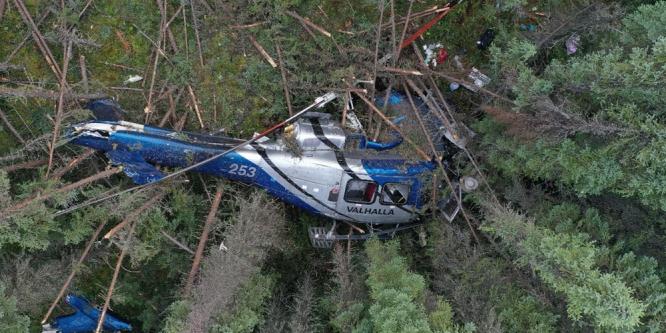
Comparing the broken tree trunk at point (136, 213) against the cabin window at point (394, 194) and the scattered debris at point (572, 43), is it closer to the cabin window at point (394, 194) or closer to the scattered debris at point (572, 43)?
the cabin window at point (394, 194)

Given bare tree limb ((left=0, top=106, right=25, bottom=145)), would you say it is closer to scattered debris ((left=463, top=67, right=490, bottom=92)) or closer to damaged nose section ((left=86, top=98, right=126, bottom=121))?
damaged nose section ((left=86, top=98, right=126, bottom=121))

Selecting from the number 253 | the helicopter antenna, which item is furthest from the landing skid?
the helicopter antenna

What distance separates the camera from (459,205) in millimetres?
6840

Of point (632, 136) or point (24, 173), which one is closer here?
point (632, 136)

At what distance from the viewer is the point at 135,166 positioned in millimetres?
6277

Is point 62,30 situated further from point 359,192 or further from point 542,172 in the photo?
point 542,172

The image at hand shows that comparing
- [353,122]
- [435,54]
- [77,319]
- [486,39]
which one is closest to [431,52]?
[435,54]

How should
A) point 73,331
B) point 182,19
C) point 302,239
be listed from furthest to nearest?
point 302,239, point 182,19, point 73,331

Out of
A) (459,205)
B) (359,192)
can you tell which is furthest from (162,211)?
(459,205)

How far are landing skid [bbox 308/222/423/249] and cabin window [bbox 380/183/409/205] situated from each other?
0.46 m

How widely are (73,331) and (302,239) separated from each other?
9.64 feet

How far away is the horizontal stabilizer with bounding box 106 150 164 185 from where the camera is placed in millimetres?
6219

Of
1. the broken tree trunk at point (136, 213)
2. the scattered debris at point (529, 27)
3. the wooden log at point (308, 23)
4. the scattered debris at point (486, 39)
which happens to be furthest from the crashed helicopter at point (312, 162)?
the scattered debris at point (529, 27)

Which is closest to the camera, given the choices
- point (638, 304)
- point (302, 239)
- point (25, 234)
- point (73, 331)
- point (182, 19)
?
point (638, 304)
